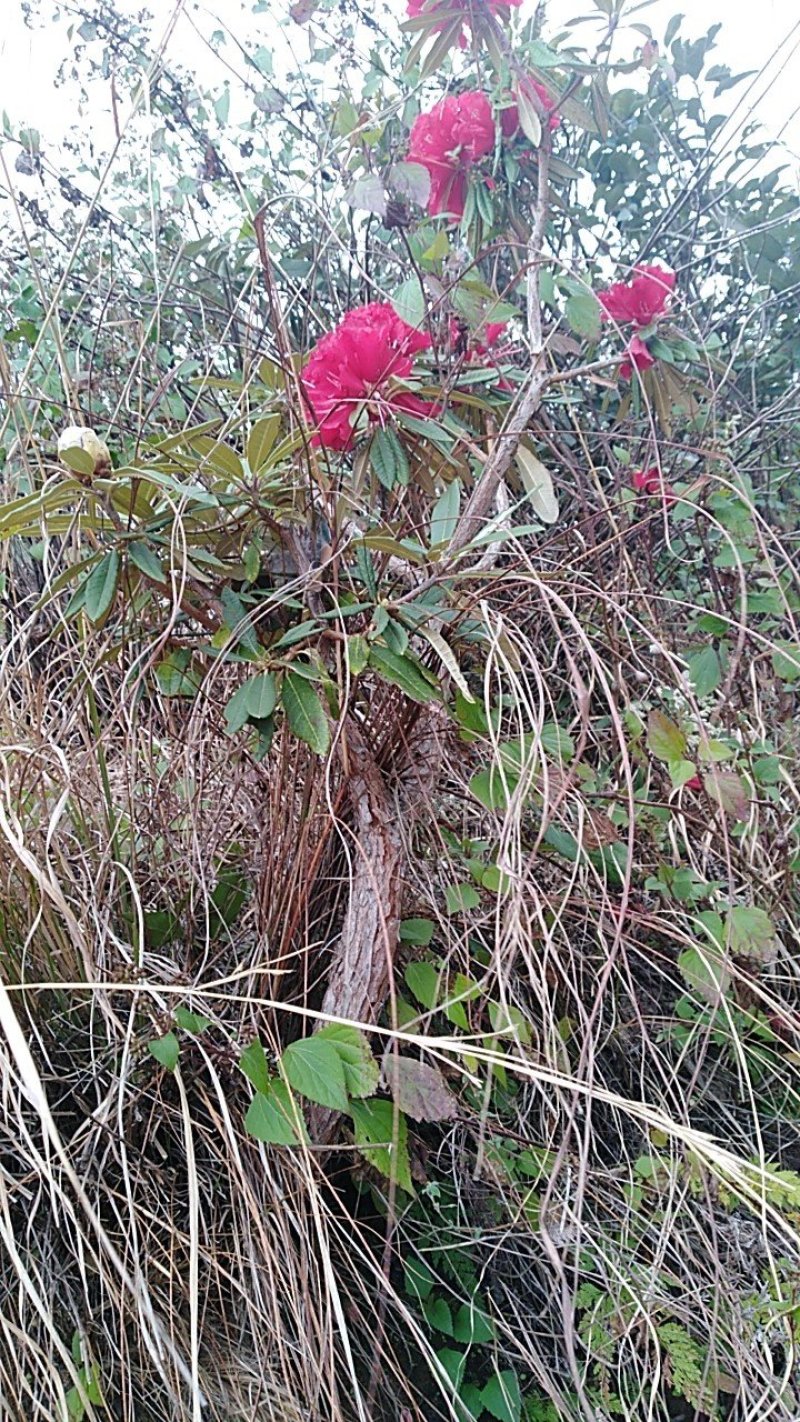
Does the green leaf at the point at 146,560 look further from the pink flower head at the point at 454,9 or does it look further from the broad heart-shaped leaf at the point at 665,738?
the pink flower head at the point at 454,9

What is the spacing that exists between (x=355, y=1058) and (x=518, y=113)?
2.62ft

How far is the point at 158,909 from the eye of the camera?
0.84 m

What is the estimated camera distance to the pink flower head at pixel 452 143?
86 centimetres

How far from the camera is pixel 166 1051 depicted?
64 cm

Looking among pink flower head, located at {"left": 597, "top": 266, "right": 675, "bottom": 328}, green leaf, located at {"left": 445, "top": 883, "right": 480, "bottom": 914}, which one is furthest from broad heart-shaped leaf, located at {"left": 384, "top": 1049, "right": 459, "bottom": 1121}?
pink flower head, located at {"left": 597, "top": 266, "right": 675, "bottom": 328}

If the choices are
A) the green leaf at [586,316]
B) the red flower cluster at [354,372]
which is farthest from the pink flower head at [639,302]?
the red flower cluster at [354,372]

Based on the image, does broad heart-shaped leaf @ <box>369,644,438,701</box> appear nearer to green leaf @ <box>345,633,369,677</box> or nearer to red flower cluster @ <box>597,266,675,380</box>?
green leaf @ <box>345,633,369,677</box>

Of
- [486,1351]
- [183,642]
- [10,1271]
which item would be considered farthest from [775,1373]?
[183,642]

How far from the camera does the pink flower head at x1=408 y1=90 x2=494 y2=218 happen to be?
0.86 meters

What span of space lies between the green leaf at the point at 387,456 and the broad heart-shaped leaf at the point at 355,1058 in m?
0.38

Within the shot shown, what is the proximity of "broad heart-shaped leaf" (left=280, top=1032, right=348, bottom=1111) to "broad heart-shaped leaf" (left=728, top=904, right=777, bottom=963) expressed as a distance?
1.08ft

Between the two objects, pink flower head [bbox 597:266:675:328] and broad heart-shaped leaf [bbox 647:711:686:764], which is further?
pink flower head [bbox 597:266:675:328]

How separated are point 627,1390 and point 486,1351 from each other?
11cm

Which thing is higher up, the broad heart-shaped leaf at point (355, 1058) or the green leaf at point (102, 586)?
the green leaf at point (102, 586)
